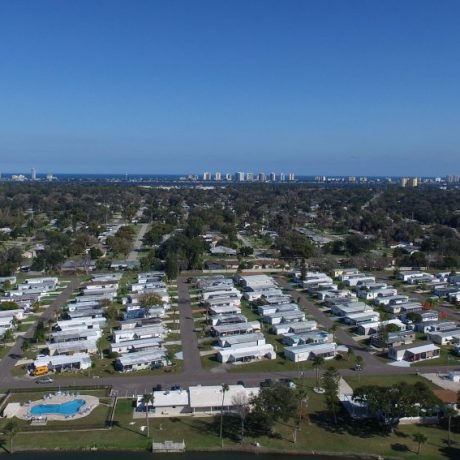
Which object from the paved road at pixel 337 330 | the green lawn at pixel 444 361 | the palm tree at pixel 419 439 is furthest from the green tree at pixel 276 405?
the green lawn at pixel 444 361

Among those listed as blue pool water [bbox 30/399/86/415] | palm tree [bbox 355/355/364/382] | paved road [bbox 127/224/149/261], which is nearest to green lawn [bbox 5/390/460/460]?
blue pool water [bbox 30/399/86/415]

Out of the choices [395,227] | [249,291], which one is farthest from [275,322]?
[395,227]

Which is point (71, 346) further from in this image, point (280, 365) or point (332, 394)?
point (332, 394)

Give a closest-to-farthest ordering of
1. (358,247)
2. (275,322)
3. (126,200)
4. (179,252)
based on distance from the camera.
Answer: (275,322) → (179,252) → (358,247) → (126,200)

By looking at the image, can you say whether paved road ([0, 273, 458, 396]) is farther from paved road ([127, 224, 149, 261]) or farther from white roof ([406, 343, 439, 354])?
paved road ([127, 224, 149, 261])

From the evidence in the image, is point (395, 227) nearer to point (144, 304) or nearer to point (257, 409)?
point (144, 304)
